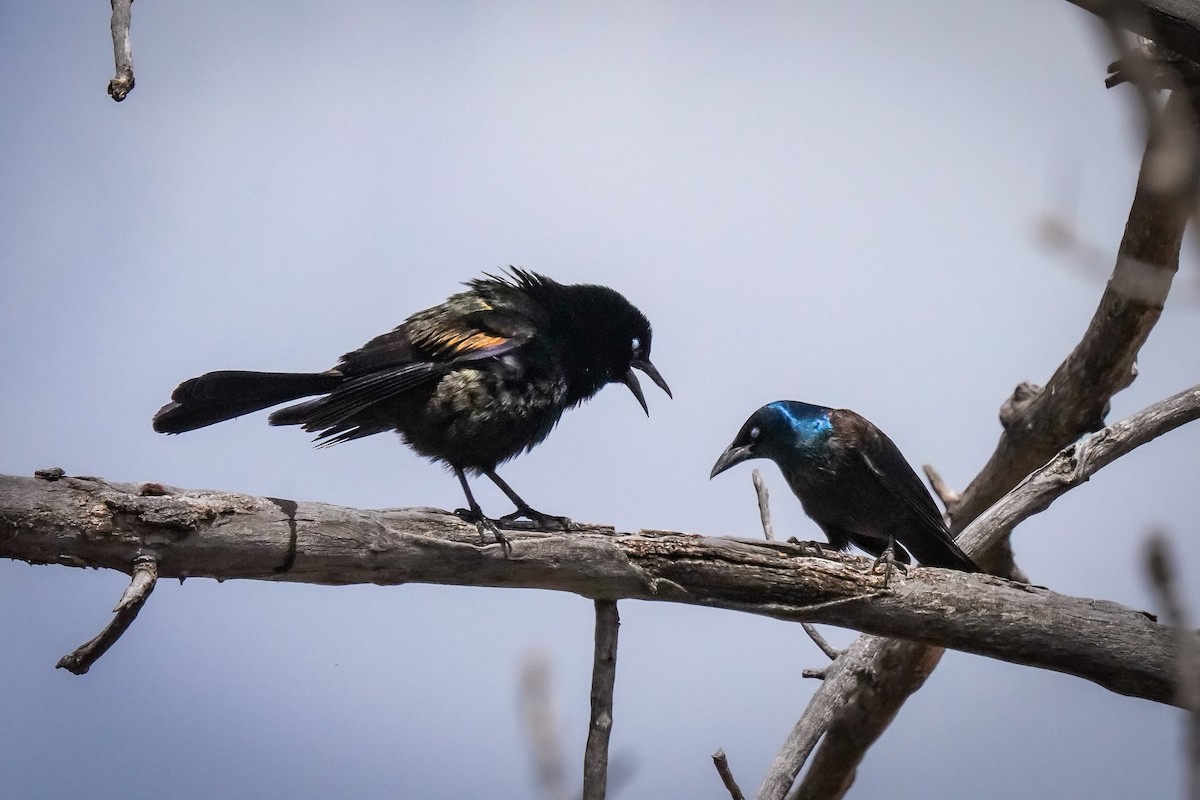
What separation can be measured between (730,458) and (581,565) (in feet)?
5.48

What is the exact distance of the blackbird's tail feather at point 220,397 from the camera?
3229 mm

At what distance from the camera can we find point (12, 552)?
2490 millimetres

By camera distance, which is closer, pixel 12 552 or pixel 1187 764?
pixel 1187 764

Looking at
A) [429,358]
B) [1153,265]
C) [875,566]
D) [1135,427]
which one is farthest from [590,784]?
[1153,265]

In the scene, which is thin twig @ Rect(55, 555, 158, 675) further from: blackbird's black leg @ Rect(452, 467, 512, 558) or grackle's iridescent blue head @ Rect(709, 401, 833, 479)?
grackle's iridescent blue head @ Rect(709, 401, 833, 479)

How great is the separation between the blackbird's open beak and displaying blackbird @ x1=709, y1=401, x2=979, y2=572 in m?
0.46

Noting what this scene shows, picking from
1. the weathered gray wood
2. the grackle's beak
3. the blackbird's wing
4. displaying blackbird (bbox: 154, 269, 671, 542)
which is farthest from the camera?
the grackle's beak

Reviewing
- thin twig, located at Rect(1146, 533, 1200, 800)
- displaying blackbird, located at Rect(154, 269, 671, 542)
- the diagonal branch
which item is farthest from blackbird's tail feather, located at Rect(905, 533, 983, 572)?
thin twig, located at Rect(1146, 533, 1200, 800)

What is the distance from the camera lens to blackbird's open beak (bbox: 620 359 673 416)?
170 inches

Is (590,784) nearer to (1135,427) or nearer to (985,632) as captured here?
(985,632)

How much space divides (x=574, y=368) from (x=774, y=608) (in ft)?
4.22

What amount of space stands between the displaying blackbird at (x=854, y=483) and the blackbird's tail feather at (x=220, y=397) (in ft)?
6.54

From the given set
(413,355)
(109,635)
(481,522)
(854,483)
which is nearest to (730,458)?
(854,483)

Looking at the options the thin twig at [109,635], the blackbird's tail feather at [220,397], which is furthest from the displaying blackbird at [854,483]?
the thin twig at [109,635]
